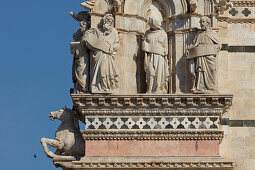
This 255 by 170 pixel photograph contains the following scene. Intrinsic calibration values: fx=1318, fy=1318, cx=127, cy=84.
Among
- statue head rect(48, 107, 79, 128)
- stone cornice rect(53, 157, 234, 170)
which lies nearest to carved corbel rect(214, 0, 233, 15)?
stone cornice rect(53, 157, 234, 170)

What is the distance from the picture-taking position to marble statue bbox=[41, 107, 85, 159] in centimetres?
2688

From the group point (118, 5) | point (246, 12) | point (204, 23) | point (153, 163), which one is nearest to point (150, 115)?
point (153, 163)

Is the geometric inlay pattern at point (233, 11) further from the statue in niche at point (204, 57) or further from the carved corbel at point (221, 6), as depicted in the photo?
the statue in niche at point (204, 57)

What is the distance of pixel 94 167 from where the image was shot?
26188 millimetres

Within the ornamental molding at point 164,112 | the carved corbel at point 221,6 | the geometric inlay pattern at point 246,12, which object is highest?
the carved corbel at point 221,6

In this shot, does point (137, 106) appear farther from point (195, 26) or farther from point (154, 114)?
A: point (195, 26)

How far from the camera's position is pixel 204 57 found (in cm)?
2681

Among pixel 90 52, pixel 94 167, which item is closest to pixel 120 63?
pixel 90 52

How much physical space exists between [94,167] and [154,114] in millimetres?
1631

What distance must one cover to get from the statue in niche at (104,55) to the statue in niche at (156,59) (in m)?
0.64

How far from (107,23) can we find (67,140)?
8.32ft

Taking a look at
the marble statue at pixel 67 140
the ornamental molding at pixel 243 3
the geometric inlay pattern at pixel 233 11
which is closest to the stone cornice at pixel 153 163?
the marble statue at pixel 67 140

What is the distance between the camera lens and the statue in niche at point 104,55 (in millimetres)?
26641

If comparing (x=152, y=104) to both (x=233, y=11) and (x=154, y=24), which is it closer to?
(x=154, y=24)
